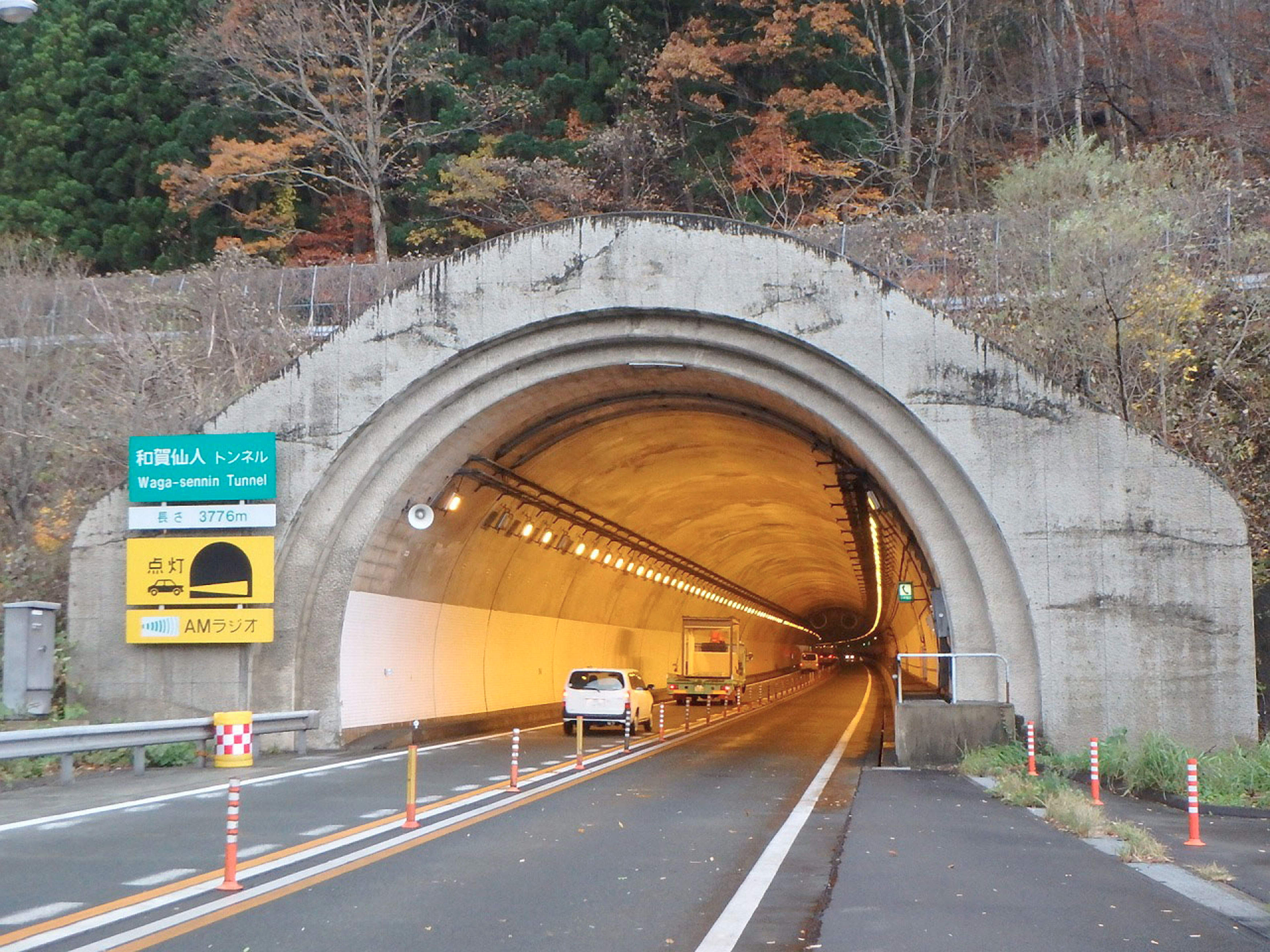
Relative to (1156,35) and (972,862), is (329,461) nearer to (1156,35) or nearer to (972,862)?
(972,862)

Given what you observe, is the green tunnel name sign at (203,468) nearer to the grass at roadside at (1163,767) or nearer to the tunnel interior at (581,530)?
the tunnel interior at (581,530)

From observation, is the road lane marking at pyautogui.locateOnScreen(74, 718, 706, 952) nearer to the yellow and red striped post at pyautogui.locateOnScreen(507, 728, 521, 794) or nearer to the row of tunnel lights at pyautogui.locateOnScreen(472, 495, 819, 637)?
the yellow and red striped post at pyautogui.locateOnScreen(507, 728, 521, 794)

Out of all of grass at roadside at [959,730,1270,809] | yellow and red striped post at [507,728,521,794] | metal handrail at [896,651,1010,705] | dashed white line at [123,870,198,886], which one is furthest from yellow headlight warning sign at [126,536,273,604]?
dashed white line at [123,870,198,886]

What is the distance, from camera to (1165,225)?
1131 inches

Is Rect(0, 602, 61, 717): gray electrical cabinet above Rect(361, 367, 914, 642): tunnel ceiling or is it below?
below

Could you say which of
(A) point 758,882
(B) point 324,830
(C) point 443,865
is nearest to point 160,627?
(B) point 324,830

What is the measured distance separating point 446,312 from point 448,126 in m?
26.2

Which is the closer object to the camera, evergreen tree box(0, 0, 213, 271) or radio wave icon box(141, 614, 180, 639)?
radio wave icon box(141, 614, 180, 639)

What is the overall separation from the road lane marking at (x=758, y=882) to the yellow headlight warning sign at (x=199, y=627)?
33.0ft

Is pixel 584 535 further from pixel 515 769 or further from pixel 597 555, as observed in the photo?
pixel 515 769

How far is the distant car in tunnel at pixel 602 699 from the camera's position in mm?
31031

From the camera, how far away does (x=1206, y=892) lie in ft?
34.1

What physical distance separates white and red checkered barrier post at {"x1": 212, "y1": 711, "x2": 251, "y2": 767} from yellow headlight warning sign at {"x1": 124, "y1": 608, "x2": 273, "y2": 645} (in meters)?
2.72

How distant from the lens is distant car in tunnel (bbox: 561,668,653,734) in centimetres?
3103
